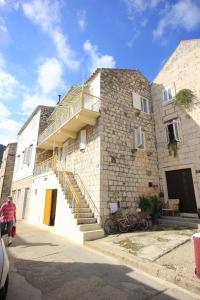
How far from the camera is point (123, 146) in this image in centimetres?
1009

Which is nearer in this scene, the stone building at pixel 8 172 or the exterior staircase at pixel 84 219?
the exterior staircase at pixel 84 219

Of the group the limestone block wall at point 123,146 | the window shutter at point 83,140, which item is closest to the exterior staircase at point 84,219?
the limestone block wall at point 123,146

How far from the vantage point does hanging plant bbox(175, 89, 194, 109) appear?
10.4 metres

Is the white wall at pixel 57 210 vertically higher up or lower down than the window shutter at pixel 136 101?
lower down

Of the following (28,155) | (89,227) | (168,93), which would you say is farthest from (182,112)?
(28,155)

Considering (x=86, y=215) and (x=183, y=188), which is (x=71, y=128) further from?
(x=183, y=188)

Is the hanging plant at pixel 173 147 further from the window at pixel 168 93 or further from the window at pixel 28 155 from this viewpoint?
the window at pixel 28 155

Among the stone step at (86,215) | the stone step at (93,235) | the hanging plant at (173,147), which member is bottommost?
the stone step at (93,235)

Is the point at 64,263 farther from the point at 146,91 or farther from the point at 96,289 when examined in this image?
the point at 146,91

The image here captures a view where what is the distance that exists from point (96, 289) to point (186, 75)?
37.4 feet

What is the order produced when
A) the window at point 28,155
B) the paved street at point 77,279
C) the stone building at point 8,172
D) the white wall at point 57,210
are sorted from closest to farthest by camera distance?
the paved street at point 77,279 < the white wall at point 57,210 < the window at point 28,155 < the stone building at point 8,172

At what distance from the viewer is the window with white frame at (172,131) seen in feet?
35.4

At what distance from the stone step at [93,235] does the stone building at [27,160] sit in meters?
9.13

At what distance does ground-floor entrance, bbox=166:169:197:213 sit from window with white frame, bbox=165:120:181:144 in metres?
1.85
